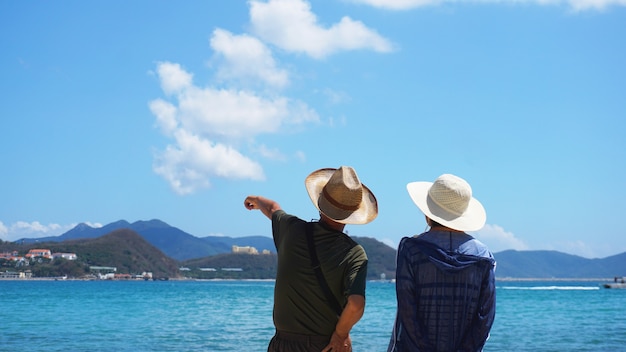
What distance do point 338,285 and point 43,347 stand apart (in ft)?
47.3

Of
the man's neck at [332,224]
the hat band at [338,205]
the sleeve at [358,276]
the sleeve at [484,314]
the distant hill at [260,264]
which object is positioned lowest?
the sleeve at [484,314]

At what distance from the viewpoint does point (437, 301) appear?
121 inches

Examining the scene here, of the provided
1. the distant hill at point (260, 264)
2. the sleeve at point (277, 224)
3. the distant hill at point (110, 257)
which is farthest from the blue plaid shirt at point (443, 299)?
the distant hill at point (260, 264)

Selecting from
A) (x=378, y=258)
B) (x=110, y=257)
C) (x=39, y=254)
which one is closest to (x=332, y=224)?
(x=39, y=254)

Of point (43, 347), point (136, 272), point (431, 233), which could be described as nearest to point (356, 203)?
point (431, 233)

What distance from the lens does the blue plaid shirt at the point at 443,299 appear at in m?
3.06

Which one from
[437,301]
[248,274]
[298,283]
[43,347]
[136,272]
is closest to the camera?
[437,301]

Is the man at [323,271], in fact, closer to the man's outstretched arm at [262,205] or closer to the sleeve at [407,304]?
the sleeve at [407,304]

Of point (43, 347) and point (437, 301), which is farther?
point (43, 347)

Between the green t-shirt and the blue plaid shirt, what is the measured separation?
223mm

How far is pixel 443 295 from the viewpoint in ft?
10.1

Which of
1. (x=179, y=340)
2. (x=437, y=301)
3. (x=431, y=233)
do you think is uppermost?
(x=431, y=233)

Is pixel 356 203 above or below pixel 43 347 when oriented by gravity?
above

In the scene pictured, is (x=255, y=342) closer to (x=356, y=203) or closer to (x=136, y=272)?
(x=356, y=203)
